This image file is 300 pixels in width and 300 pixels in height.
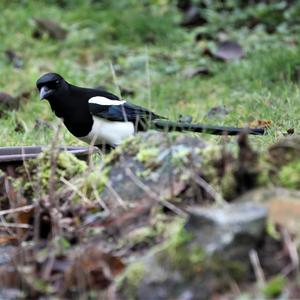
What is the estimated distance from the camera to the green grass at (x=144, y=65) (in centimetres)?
614

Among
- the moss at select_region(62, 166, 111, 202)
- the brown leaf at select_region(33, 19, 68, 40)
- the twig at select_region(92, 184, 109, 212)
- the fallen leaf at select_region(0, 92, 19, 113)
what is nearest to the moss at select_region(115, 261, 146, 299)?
the twig at select_region(92, 184, 109, 212)

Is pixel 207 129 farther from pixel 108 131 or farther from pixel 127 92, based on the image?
pixel 127 92

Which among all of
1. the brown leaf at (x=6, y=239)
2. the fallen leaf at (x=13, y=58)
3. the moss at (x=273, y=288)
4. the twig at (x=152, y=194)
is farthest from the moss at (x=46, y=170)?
the fallen leaf at (x=13, y=58)

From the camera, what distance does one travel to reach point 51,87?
5602 mm

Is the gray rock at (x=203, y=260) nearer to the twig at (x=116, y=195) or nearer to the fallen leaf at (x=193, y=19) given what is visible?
the twig at (x=116, y=195)

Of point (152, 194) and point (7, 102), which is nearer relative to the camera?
point (152, 194)

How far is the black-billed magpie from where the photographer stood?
5.39 meters

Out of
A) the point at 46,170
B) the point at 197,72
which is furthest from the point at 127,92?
the point at 46,170

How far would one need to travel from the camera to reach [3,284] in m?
2.77

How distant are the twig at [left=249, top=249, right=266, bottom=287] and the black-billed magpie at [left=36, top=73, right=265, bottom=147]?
2681 mm

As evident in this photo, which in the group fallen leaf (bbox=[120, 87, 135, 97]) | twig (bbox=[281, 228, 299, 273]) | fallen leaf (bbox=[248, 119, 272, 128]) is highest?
twig (bbox=[281, 228, 299, 273])

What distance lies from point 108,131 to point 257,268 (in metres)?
2.96

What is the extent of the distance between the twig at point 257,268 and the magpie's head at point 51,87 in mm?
3131

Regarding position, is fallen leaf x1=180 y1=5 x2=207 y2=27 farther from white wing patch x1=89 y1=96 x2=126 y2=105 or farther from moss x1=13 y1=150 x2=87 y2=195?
moss x1=13 y1=150 x2=87 y2=195
